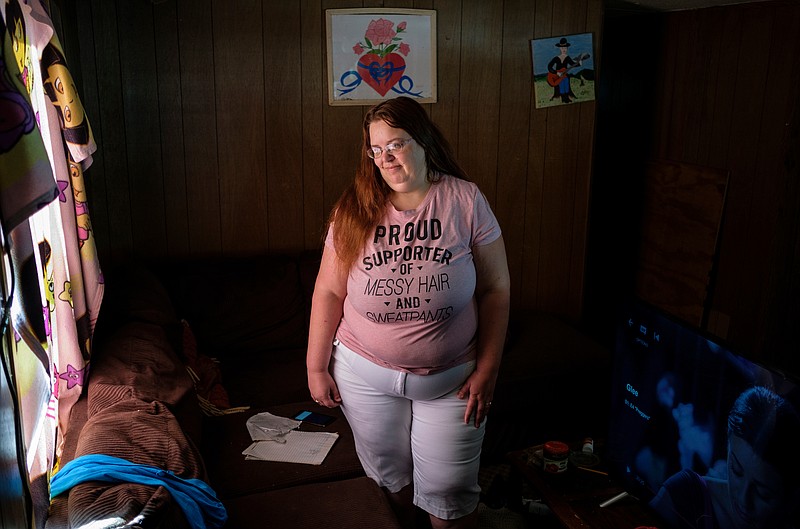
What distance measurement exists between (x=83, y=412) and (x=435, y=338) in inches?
37.8

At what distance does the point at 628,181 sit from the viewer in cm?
392

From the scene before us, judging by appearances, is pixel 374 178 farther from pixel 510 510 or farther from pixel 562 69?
pixel 562 69

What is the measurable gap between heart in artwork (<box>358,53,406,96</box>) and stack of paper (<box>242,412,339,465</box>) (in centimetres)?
147

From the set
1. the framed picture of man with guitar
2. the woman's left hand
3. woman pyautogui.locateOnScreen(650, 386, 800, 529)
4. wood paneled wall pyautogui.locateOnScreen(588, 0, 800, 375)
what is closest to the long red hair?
the woman's left hand

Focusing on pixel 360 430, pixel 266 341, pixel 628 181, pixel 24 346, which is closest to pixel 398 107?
pixel 360 430

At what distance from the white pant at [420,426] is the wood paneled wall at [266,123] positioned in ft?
4.65

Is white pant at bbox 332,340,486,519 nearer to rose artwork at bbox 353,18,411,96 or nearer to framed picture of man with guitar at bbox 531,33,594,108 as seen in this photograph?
rose artwork at bbox 353,18,411,96

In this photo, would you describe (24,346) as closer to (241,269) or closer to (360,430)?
(360,430)

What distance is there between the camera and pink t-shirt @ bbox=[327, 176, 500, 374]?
1725 mm

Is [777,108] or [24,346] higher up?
[777,108]

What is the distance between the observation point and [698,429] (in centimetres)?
143

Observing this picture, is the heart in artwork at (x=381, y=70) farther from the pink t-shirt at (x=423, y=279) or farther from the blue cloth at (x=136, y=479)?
the blue cloth at (x=136, y=479)

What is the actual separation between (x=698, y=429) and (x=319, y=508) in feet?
3.24

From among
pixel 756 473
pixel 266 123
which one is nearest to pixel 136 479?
pixel 756 473
